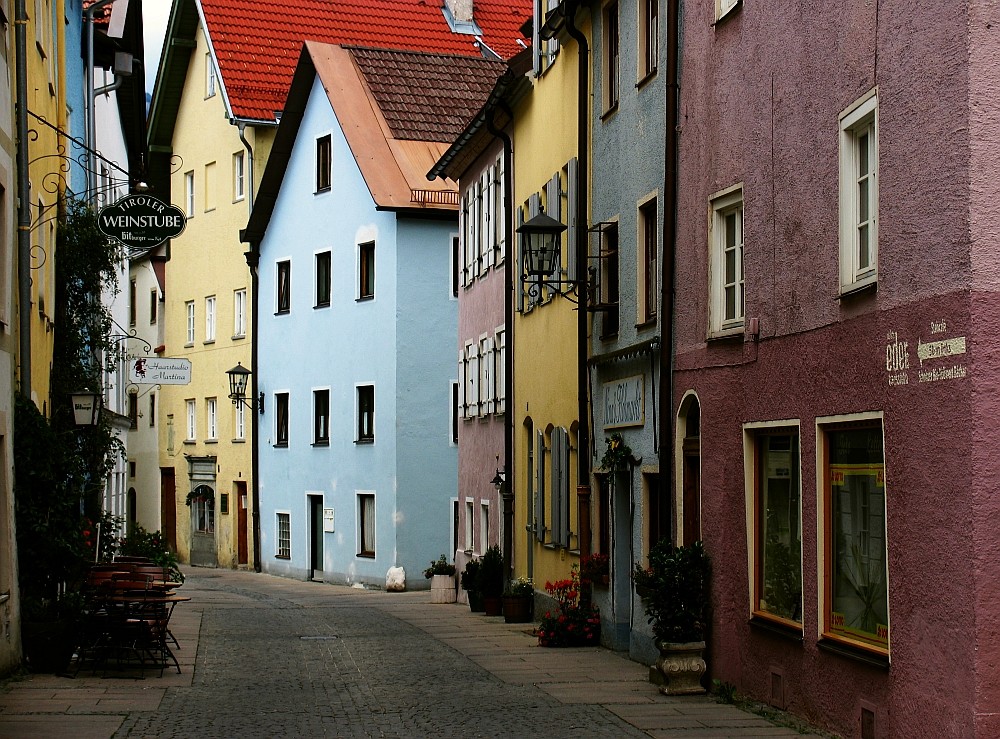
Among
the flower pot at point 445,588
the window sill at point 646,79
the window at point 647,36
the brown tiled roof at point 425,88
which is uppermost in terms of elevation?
the brown tiled roof at point 425,88

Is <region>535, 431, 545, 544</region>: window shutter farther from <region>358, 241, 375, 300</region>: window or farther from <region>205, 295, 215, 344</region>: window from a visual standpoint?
<region>205, 295, 215, 344</region>: window

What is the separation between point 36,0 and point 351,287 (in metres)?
17.7

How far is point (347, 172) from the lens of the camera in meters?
35.9

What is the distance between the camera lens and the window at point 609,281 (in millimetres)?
18344

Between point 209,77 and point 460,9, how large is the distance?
722 cm

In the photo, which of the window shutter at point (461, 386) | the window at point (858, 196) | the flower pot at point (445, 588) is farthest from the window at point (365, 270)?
the window at point (858, 196)

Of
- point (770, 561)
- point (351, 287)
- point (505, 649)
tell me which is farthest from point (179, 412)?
point (770, 561)

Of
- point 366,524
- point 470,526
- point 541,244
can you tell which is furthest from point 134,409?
point 541,244

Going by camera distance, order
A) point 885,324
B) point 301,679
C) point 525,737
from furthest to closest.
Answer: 1. point 301,679
2. point 525,737
3. point 885,324

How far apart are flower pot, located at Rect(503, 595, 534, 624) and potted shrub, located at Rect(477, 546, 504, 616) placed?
5.37ft

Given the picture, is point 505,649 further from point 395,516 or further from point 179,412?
point 179,412

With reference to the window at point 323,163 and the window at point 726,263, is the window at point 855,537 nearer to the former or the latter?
the window at point 726,263

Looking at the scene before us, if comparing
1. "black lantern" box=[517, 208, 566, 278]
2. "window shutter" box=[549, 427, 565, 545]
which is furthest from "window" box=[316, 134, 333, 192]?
"black lantern" box=[517, 208, 566, 278]

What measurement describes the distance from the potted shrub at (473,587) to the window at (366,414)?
8940mm
